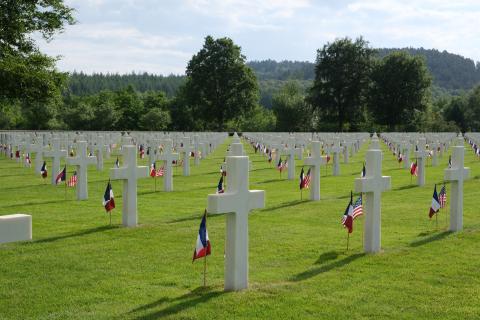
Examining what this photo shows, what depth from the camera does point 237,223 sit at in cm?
676

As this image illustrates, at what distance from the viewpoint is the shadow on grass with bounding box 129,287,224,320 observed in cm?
605

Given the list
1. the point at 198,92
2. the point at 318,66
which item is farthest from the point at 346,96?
the point at 198,92

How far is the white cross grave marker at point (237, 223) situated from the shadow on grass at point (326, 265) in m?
0.91

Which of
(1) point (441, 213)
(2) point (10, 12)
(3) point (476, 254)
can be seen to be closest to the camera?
(3) point (476, 254)

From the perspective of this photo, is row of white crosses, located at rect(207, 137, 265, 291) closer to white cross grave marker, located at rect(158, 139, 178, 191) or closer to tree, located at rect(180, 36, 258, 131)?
white cross grave marker, located at rect(158, 139, 178, 191)

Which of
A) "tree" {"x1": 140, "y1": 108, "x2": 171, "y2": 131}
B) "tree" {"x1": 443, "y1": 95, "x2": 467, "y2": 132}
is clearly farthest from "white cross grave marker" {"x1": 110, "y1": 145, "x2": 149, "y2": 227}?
"tree" {"x1": 443, "y1": 95, "x2": 467, "y2": 132}

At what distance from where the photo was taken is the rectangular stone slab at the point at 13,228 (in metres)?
5.00

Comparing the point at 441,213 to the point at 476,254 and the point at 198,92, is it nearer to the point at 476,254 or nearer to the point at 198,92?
the point at 476,254

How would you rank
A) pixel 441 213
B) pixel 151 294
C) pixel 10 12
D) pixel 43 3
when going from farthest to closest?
pixel 43 3 < pixel 10 12 < pixel 441 213 < pixel 151 294

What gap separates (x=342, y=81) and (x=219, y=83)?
14170mm

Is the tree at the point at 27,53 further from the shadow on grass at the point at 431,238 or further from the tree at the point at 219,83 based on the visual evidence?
the tree at the point at 219,83

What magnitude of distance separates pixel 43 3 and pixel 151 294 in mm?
20558

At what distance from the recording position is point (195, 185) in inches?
730

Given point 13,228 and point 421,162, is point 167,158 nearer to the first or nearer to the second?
point 421,162
